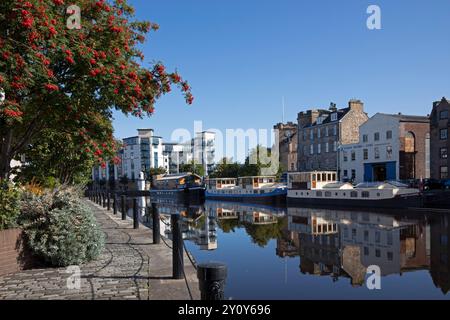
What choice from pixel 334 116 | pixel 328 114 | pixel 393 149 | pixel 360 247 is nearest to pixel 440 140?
pixel 393 149

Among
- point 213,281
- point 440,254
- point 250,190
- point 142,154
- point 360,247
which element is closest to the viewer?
point 213,281

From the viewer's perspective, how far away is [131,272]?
8.14 m

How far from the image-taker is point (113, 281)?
288 inches

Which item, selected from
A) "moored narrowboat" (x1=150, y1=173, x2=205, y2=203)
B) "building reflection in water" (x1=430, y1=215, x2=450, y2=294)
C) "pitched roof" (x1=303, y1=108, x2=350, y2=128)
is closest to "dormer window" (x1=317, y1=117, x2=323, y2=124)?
"pitched roof" (x1=303, y1=108, x2=350, y2=128)

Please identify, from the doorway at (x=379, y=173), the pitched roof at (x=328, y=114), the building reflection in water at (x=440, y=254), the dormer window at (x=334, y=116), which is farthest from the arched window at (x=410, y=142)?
the building reflection in water at (x=440, y=254)

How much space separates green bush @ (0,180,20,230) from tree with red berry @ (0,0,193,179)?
1.43 m

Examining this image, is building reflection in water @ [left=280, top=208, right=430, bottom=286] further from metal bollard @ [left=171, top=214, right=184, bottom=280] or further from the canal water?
metal bollard @ [left=171, top=214, right=184, bottom=280]

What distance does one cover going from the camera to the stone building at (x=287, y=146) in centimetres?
7412

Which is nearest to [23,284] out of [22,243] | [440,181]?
[22,243]

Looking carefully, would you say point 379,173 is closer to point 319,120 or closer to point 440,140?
point 440,140

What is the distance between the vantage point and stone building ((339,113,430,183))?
1908 inches

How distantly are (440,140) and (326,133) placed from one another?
726 inches

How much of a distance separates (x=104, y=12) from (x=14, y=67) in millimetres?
3779

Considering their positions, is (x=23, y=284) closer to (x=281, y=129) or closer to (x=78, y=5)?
(x=78, y=5)
